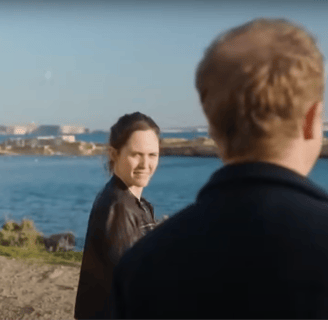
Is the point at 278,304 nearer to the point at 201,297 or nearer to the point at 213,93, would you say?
the point at 201,297

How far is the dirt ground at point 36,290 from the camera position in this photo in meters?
4.61

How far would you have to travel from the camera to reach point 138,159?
2.37 meters

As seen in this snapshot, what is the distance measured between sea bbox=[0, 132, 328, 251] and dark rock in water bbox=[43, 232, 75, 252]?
17cm

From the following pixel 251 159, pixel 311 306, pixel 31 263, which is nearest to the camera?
pixel 311 306

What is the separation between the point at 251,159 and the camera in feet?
2.98

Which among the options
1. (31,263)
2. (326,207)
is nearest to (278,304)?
(326,207)

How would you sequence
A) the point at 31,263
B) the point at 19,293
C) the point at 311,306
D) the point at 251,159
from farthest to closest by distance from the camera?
the point at 31,263
the point at 19,293
the point at 251,159
the point at 311,306

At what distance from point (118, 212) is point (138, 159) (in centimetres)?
33

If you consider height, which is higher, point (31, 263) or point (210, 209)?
point (210, 209)

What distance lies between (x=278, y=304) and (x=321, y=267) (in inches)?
3.5

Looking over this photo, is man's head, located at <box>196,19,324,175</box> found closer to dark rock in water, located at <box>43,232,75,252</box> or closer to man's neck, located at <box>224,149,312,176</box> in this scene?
man's neck, located at <box>224,149,312,176</box>

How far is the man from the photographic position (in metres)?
0.81

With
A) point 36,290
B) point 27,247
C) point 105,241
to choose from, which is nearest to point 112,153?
point 105,241

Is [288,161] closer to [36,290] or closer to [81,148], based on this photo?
[36,290]
